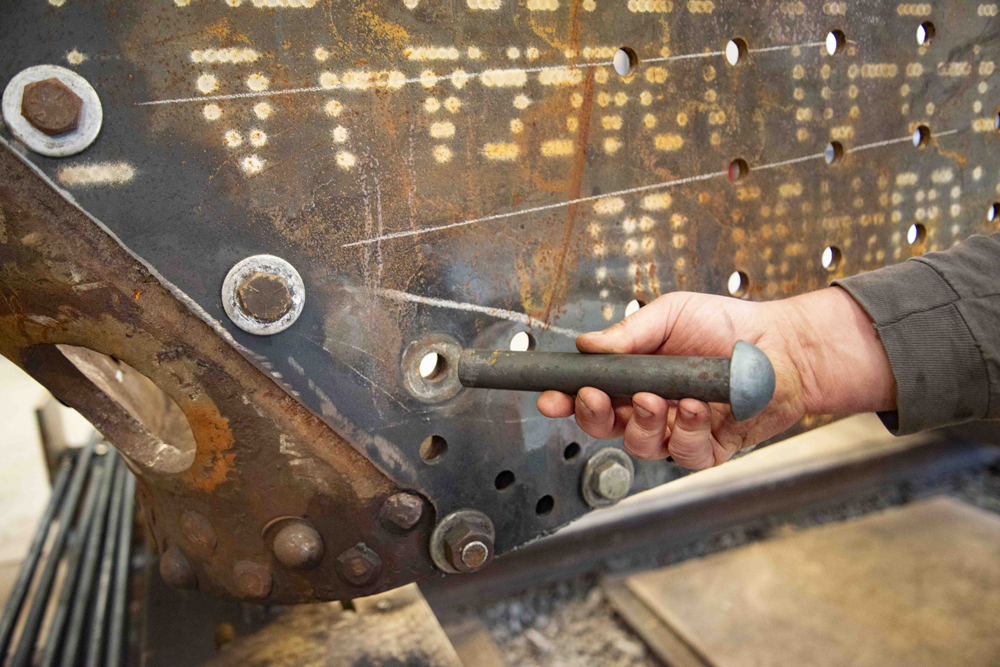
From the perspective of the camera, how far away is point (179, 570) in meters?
0.82

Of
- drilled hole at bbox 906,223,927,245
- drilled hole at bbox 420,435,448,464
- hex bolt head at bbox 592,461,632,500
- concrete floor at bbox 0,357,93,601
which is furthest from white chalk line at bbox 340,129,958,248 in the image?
concrete floor at bbox 0,357,93,601

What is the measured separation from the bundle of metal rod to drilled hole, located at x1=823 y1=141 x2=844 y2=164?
1404 mm

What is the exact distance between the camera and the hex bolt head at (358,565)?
2.54 feet

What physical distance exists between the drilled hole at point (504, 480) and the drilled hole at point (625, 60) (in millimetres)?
517

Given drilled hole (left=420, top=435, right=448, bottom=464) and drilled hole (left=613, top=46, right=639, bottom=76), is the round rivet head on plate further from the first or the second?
drilled hole (left=613, top=46, right=639, bottom=76)

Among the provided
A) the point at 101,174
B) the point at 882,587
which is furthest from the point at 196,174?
the point at 882,587

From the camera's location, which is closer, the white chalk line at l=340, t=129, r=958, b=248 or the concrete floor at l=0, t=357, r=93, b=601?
the white chalk line at l=340, t=129, r=958, b=248

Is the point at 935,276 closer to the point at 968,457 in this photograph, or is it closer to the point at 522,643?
the point at 522,643

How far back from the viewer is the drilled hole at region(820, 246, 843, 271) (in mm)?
987

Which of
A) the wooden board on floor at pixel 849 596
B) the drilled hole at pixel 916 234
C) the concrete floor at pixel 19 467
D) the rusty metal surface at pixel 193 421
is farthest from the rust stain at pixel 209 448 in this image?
the concrete floor at pixel 19 467

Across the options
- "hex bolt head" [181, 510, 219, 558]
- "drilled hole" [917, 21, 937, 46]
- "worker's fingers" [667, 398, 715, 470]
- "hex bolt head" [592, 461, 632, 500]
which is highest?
"drilled hole" [917, 21, 937, 46]

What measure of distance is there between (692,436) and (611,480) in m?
0.17

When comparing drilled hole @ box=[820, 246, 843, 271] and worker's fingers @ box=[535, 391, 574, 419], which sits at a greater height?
drilled hole @ box=[820, 246, 843, 271]

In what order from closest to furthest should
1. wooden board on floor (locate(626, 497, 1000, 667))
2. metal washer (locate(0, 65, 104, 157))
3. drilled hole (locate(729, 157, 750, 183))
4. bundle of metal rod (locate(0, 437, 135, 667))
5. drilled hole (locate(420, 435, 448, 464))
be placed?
1. metal washer (locate(0, 65, 104, 157))
2. drilled hole (locate(420, 435, 448, 464))
3. drilled hole (locate(729, 157, 750, 183))
4. bundle of metal rod (locate(0, 437, 135, 667))
5. wooden board on floor (locate(626, 497, 1000, 667))
